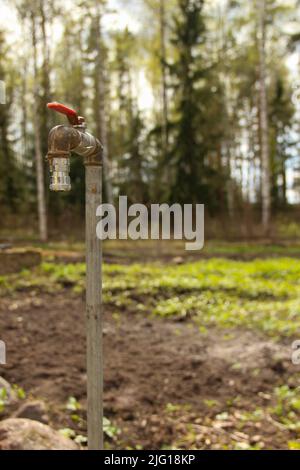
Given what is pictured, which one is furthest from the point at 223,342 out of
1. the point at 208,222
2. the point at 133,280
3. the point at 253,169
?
the point at 253,169

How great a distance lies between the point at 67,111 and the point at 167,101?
17.9 metres

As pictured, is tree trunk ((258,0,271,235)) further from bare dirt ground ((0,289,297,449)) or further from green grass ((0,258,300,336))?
bare dirt ground ((0,289,297,449))

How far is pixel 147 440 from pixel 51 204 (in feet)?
51.0

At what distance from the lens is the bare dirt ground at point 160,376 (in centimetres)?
336

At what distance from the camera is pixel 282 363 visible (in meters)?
4.40

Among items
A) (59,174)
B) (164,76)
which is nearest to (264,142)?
(164,76)

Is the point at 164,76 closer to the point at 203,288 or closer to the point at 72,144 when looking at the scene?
the point at 203,288

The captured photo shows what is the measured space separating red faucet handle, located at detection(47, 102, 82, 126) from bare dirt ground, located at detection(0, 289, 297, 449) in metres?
2.20

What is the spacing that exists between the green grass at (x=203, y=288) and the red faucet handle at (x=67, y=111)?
3.95 metres

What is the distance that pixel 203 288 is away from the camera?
7.36 metres

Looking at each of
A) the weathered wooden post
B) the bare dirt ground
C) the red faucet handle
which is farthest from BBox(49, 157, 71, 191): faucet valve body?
the bare dirt ground

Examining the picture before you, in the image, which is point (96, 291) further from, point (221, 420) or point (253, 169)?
point (253, 169)

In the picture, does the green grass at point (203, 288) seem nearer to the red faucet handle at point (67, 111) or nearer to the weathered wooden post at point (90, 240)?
the weathered wooden post at point (90, 240)

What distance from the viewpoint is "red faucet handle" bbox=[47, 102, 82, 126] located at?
1.79 m
